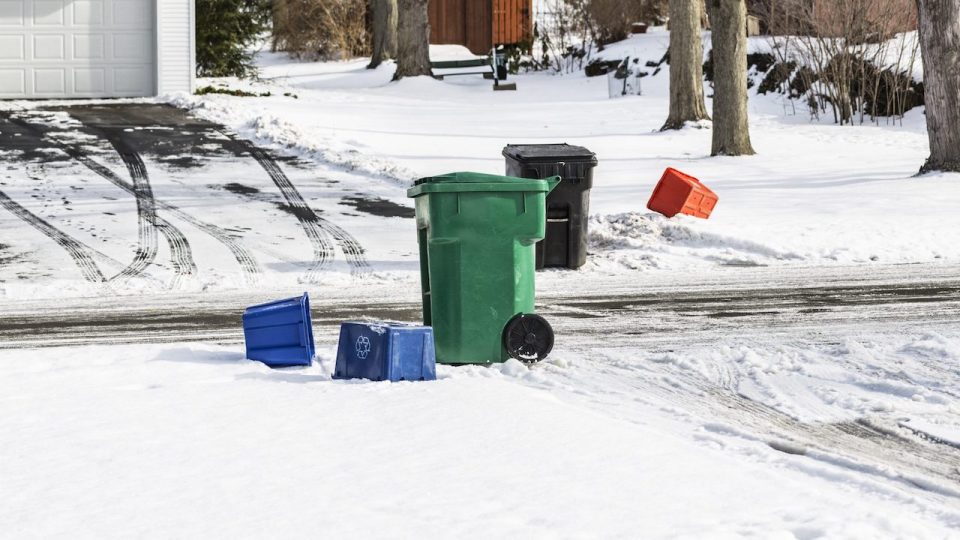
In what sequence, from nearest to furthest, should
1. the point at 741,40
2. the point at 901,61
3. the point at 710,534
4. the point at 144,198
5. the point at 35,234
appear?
the point at 710,534
the point at 35,234
the point at 144,198
the point at 741,40
the point at 901,61

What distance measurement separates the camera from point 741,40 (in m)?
17.6

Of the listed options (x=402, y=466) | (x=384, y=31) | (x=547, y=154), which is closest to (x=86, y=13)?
(x=384, y=31)

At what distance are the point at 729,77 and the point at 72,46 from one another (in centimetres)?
1125

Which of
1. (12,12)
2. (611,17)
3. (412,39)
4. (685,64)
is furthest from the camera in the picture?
(611,17)

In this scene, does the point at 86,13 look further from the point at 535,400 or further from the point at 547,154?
the point at 535,400

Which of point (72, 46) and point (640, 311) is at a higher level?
point (72, 46)

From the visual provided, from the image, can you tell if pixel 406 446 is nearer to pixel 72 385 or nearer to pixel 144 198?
pixel 72 385

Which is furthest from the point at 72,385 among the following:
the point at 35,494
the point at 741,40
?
the point at 741,40

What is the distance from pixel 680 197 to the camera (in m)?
12.2

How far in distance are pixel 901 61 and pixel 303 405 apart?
19056 millimetres

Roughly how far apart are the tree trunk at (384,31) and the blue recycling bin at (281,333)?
24944 mm

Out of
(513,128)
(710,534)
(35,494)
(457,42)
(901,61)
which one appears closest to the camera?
(710,534)

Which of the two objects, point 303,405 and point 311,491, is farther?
point 303,405

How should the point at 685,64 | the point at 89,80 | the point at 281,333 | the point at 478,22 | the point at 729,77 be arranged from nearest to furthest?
1. the point at 281,333
2. the point at 729,77
3. the point at 685,64
4. the point at 89,80
5. the point at 478,22
